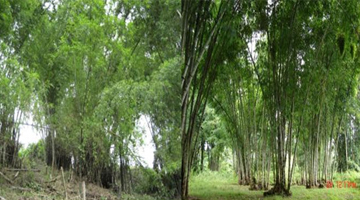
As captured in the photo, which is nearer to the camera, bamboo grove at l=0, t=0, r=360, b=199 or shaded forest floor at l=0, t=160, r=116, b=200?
bamboo grove at l=0, t=0, r=360, b=199

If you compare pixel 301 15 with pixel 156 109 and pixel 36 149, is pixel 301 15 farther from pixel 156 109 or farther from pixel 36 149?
pixel 36 149

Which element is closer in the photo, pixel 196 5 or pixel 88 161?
pixel 196 5

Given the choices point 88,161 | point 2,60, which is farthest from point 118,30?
point 88,161

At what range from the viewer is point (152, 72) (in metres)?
6.24

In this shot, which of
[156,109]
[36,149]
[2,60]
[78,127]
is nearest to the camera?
[156,109]

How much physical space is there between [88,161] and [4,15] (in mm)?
2887

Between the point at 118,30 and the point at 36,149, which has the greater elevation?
the point at 118,30

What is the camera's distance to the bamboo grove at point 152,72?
5.45 meters

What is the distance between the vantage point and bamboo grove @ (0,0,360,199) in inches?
214

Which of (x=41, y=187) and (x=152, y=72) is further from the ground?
(x=152, y=72)

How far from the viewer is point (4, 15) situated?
18.1ft

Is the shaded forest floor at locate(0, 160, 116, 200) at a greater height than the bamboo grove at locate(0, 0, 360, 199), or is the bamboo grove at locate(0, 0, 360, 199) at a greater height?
the bamboo grove at locate(0, 0, 360, 199)

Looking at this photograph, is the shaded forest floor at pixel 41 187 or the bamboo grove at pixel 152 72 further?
the shaded forest floor at pixel 41 187

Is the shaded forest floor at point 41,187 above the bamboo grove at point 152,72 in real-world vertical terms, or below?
below
